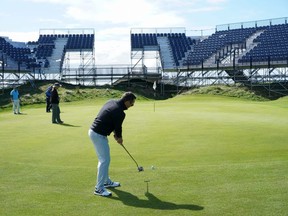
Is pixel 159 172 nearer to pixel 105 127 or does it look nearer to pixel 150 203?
pixel 105 127

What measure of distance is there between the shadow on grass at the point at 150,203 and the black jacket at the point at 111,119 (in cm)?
128

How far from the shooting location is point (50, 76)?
54.2m

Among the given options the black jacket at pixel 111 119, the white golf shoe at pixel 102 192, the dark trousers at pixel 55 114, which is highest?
the black jacket at pixel 111 119

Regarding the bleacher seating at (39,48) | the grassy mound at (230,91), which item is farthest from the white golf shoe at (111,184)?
the bleacher seating at (39,48)

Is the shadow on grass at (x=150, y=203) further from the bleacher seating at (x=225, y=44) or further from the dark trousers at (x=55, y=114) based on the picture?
the bleacher seating at (x=225, y=44)

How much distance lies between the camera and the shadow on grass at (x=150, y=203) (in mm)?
8511

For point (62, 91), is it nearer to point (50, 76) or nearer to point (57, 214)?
point (50, 76)

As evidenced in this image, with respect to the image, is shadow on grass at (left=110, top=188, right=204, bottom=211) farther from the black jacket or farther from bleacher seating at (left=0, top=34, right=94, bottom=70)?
bleacher seating at (left=0, top=34, right=94, bottom=70)

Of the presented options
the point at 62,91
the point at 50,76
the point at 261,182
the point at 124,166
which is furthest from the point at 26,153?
the point at 50,76

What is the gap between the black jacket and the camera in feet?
31.5

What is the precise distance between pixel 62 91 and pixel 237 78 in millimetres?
19931

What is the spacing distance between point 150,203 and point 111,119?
197 centimetres

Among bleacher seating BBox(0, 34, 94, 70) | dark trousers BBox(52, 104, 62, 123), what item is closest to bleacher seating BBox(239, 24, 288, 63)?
bleacher seating BBox(0, 34, 94, 70)

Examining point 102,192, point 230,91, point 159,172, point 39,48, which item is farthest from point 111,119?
point 39,48
